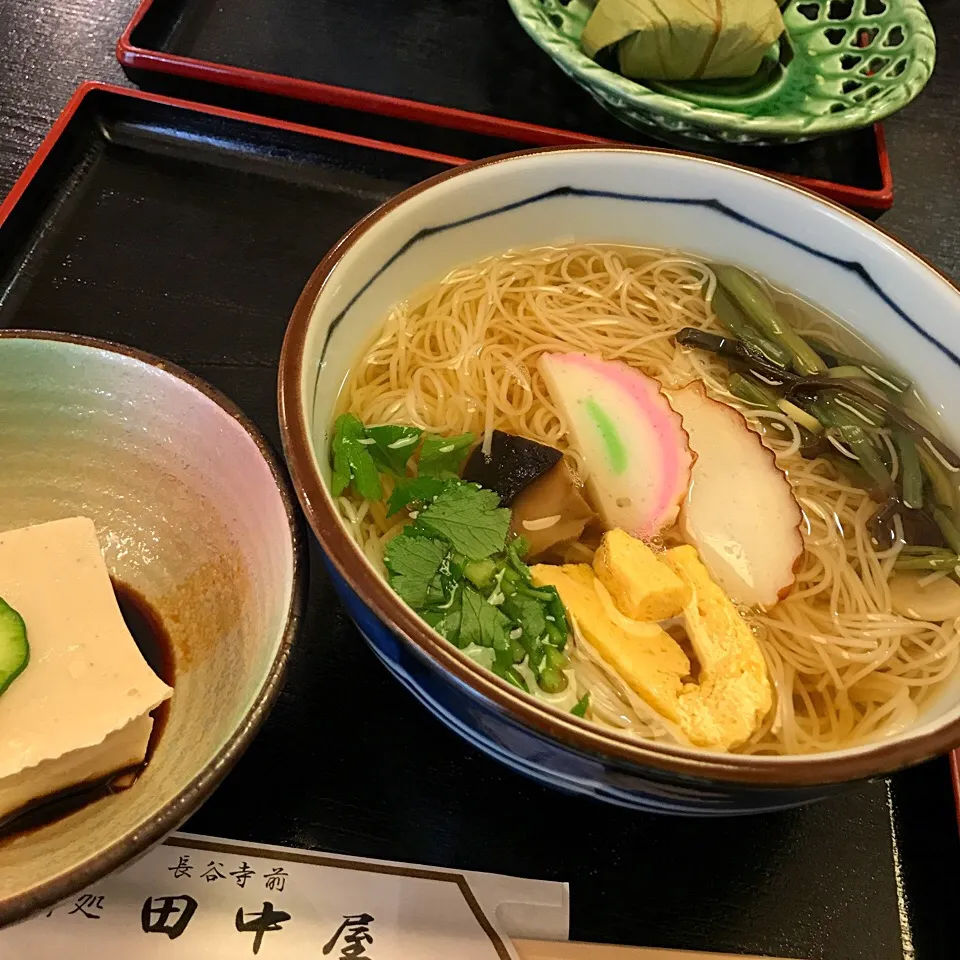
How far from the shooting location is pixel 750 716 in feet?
3.68

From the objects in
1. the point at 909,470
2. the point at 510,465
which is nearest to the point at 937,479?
the point at 909,470

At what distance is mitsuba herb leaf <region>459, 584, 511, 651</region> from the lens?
1107 millimetres

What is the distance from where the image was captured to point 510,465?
51.4 inches

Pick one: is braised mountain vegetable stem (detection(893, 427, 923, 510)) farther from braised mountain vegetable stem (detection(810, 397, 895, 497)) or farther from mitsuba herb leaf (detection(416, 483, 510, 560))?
mitsuba herb leaf (detection(416, 483, 510, 560))

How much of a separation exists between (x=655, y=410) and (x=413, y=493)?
472 mm

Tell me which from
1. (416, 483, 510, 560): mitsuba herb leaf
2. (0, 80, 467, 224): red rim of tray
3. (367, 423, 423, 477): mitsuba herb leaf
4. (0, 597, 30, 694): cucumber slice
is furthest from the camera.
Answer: (0, 80, 467, 224): red rim of tray

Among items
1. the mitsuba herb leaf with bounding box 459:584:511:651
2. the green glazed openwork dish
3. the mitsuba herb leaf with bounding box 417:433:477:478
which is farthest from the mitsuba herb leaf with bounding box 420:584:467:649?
the green glazed openwork dish

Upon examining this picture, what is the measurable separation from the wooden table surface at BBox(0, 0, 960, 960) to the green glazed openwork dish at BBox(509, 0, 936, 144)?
1.43 meters

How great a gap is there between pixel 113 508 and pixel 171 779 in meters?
0.54

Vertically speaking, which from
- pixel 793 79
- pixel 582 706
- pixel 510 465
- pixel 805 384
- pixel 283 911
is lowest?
pixel 283 911

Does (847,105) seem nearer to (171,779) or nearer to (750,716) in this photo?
(750,716)

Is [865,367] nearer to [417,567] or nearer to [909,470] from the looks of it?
A: [909,470]

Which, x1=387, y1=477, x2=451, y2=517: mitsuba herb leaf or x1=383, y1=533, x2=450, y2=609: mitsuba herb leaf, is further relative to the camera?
x1=387, y1=477, x2=451, y2=517: mitsuba herb leaf

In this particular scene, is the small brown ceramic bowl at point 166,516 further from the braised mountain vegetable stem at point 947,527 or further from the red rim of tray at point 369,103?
the braised mountain vegetable stem at point 947,527
